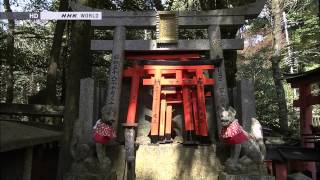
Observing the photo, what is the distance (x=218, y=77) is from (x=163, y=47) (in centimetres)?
140

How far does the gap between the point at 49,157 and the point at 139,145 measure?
3657 mm

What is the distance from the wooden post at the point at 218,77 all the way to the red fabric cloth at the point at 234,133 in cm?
87

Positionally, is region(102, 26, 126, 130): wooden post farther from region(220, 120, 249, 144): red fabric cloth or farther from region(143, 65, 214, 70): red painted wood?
region(220, 120, 249, 144): red fabric cloth

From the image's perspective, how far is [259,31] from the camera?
1064 inches

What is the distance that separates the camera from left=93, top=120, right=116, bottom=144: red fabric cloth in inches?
268

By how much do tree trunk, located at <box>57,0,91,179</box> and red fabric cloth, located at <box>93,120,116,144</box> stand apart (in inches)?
80.0

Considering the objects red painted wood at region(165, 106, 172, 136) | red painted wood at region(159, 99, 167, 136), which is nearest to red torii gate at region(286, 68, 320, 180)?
red painted wood at region(165, 106, 172, 136)

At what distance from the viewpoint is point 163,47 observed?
28.1 feet

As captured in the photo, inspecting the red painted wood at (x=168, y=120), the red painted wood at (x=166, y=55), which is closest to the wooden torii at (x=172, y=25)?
the red painted wood at (x=166, y=55)

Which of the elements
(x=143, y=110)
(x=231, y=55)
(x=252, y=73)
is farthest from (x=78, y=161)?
(x=252, y=73)

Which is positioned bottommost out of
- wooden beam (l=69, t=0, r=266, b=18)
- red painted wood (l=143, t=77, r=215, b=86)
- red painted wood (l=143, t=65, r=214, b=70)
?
red painted wood (l=143, t=77, r=215, b=86)

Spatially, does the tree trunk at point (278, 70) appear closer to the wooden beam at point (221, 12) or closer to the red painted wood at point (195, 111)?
the wooden beam at point (221, 12)

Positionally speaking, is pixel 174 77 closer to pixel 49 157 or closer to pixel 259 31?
pixel 49 157

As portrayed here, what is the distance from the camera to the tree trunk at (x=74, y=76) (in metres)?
8.82
